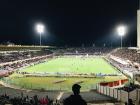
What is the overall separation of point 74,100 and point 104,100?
21997 millimetres

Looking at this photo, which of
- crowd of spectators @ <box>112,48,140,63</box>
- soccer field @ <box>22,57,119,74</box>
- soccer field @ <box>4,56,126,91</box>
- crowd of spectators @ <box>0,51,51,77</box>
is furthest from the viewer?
crowd of spectators @ <box>112,48,140,63</box>

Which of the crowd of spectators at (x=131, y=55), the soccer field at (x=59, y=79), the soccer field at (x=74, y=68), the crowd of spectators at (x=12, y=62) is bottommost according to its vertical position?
the soccer field at (x=59, y=79)

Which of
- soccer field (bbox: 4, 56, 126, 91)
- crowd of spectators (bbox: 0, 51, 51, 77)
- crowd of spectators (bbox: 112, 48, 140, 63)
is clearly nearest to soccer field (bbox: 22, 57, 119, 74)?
soccer field (bbox: 4, 56, 126, 91)

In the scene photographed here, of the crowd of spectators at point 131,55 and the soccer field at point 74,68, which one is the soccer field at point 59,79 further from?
the crowd of spectators at point 131,55

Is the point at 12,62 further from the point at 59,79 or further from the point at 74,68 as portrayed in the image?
the point at 59,79

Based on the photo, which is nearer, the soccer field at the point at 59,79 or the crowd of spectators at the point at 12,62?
the soccer field at the point at 59,79

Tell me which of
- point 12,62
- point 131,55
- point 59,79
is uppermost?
point 131,55

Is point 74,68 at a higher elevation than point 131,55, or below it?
below

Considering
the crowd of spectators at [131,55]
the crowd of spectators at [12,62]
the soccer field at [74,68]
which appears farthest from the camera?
the crowd of spectators at [131,55]

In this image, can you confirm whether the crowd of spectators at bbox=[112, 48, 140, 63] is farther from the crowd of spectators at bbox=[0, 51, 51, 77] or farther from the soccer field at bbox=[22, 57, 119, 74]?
the crowd of spectators at bbox=[0, 51, 51, 77]

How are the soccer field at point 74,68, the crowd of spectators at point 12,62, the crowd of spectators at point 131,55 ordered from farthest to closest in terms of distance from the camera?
the crowd of spectators at point 131,55 < the soccer field at point 74,68 < the crowd of spectators at point 12,62

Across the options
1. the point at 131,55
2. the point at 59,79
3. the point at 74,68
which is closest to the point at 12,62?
the point at 74,68

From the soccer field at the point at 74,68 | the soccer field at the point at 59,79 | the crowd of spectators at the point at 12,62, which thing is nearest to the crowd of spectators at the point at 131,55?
the soccer field at the point at 74,68

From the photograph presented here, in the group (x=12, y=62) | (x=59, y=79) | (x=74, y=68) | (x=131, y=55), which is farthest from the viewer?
(x=131, y=55)
